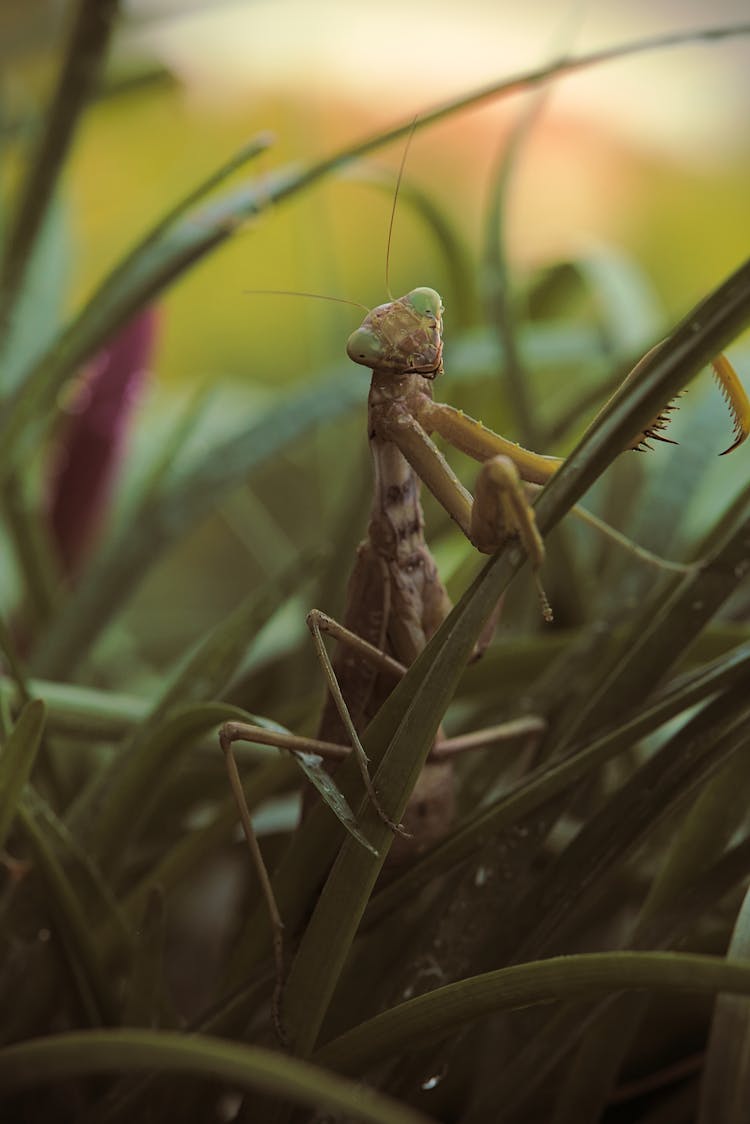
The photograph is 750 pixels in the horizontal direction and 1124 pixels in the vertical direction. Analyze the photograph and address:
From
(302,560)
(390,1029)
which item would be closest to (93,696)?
(302,560)

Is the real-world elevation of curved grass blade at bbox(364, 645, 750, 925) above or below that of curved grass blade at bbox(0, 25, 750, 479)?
below

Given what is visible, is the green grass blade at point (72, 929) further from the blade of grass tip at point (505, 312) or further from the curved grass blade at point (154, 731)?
the blade of grass tip at point (505, 312)

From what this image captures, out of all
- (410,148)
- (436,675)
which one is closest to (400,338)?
(436,675)

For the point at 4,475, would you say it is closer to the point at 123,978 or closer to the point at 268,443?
the point at 268,443

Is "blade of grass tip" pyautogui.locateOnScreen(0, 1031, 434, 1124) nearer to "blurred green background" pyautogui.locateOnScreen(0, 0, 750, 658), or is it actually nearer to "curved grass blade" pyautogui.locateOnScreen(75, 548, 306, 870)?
Result: "curved grass blade" pyautogui.locateOnScreen(75, 548, 306, 870)

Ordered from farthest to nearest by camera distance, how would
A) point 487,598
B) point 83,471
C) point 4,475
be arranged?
point 83,471 → point 4,475 → point 487,598

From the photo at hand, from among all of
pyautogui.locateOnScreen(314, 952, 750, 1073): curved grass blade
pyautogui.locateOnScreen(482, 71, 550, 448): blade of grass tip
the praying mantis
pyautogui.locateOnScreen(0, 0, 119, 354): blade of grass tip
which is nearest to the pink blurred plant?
pyautogui.locateOnScreen(0, 0, 119, 354): blade of grass tip

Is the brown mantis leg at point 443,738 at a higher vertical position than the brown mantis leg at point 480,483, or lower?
lower

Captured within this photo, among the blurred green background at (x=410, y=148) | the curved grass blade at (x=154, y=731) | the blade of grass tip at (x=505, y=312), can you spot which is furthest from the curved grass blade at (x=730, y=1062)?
the blurred green background at (x=410, y=148)
